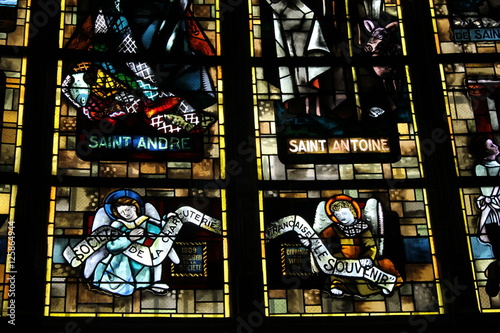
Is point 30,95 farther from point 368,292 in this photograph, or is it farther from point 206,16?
point 368,292

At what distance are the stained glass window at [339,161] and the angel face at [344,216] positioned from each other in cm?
1

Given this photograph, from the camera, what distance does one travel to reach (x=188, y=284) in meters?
7.77

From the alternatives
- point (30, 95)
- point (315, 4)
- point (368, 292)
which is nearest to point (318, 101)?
point (315, 4)

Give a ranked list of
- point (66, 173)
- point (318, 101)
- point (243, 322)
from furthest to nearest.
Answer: point (318, 101), point (66, 173), point (243, 322)

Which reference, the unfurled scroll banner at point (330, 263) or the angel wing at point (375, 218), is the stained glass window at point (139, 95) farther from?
the angel wing at point (375, 218)

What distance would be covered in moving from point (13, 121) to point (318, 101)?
9.33 ft

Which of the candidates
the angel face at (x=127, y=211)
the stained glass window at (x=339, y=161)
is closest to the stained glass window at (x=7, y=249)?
the angel face at (x=127, y=211)

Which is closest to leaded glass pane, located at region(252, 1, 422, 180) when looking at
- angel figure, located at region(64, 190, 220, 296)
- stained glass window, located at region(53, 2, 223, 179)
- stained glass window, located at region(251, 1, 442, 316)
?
stained glass window, located at region(251, 1, 442, 316)

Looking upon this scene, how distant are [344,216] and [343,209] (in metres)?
0.07

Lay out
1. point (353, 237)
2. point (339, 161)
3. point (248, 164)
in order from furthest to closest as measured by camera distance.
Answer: point (339, 161) → point (248, 164) → point (353, 237)

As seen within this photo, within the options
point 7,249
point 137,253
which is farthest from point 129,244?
point 7,249

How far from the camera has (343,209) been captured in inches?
323

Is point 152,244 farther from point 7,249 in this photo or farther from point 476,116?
point 476,116

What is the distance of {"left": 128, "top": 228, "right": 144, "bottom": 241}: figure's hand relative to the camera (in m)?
7.85
